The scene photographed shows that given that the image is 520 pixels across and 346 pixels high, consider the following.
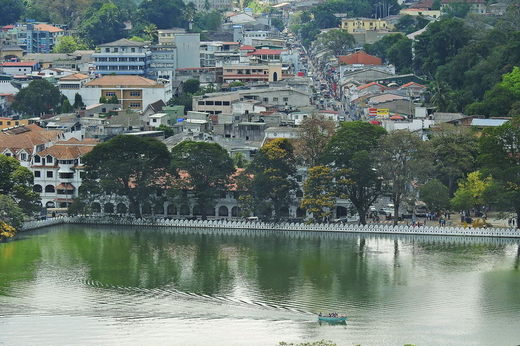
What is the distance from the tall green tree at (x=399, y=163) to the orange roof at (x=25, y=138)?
1811 cm

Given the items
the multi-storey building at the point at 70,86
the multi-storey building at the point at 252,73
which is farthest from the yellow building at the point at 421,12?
the multi-storey building at the point at 70,86

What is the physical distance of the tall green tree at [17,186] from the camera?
63.3 metres

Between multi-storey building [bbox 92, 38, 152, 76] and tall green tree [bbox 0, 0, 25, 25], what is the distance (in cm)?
3571

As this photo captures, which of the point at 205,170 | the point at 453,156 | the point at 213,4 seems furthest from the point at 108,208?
the point at 213,4

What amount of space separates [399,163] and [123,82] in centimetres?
3423

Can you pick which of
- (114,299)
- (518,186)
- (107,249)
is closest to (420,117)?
(518,186)

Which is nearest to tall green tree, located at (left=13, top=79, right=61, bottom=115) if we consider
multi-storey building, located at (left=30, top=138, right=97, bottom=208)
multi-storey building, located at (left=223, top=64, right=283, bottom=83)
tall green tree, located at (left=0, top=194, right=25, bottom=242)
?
multi-storey building, located at (left=223, top=64, right=283, bottom=83)

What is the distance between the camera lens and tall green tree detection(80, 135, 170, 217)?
6450 centimetres

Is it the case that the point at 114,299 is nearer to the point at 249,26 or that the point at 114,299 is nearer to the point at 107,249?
the point at 107,249

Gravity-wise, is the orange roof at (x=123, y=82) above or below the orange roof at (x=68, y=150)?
above

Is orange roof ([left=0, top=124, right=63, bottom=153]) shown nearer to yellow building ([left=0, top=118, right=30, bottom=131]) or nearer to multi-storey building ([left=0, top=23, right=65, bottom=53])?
yellow building ([left=0, top=118, right=30, bottom=131])

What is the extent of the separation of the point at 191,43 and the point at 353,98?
16989mm

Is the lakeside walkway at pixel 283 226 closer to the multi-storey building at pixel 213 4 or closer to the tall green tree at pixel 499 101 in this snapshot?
the tall green tree at pixel 499 101

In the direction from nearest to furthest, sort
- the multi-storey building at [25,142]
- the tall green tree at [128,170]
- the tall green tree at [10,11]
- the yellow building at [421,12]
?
1. the tall green tree at [128,170]
2. the multi-storey building at [25,142]
3. the tall green tree at [10,11]
4. the yellow building at [421,12]
